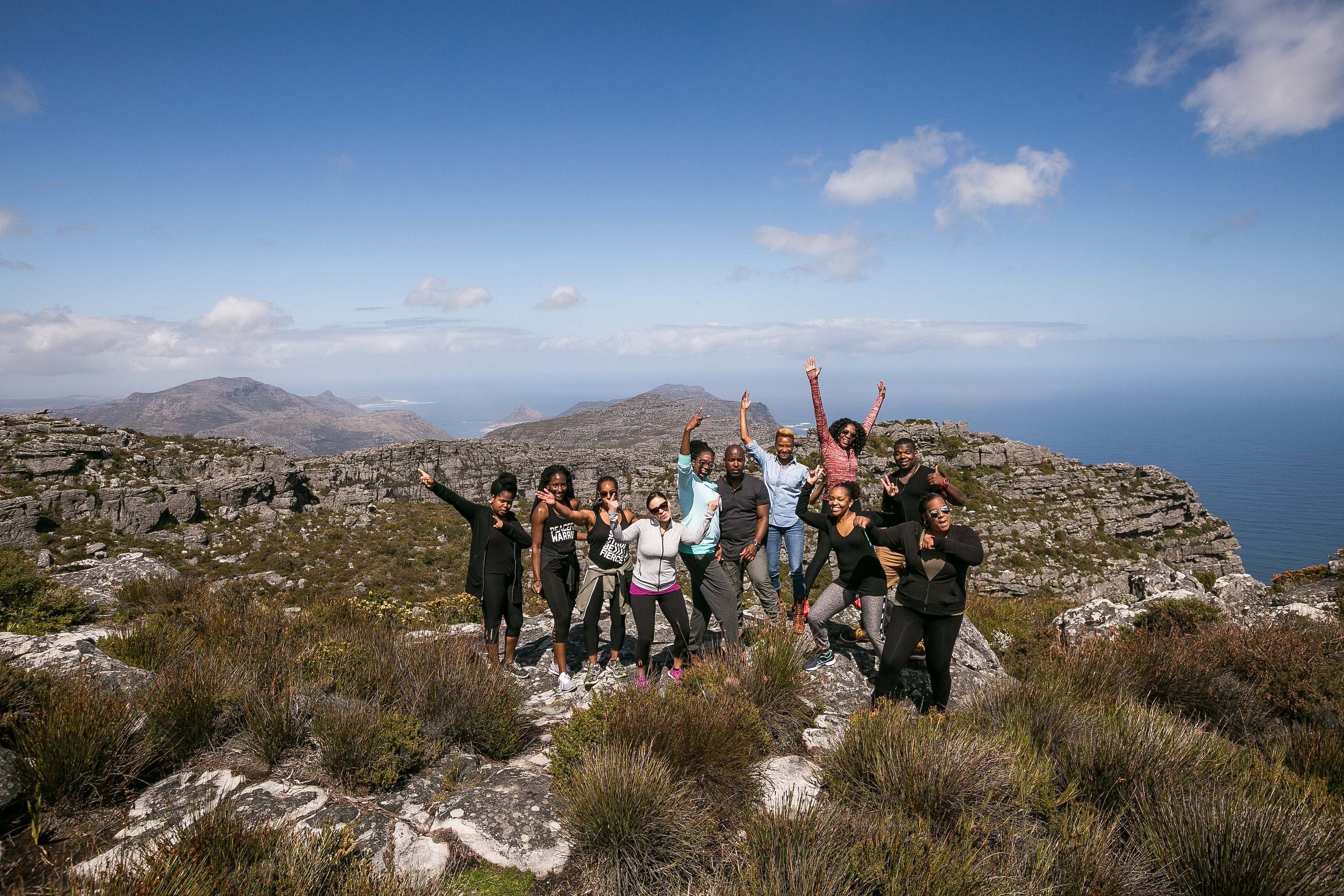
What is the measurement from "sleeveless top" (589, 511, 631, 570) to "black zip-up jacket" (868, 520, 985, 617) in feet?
9.92

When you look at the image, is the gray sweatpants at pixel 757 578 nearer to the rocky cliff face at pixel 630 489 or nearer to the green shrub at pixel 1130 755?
the green shrub at pixel 1130 755

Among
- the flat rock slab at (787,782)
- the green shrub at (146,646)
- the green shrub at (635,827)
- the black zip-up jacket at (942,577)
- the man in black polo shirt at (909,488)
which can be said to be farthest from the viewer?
the man in black polo shirt at (909,488)

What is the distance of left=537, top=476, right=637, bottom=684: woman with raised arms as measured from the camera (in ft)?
21.0

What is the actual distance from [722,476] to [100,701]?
19.6ft

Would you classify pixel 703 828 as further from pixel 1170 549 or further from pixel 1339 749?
pixel 1170 549

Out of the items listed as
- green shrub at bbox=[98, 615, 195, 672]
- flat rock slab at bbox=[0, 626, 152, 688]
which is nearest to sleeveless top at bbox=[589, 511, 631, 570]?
flat rock slab at bbox=[0, 626, 152, 688]

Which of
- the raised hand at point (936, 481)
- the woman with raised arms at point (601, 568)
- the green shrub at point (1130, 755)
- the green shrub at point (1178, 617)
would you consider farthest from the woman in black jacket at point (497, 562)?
the green shrub at point (1178, 617)

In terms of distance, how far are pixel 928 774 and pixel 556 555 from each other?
4.24 metres

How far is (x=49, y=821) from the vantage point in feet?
11.3

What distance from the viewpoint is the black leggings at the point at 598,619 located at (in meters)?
6.54

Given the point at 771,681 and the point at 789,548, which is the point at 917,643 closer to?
the point at 771,681

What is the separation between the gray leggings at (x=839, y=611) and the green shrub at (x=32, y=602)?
10.5 metres

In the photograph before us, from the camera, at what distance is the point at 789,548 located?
23.2ft

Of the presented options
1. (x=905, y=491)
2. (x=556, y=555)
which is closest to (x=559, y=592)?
(x=556, y=555)
